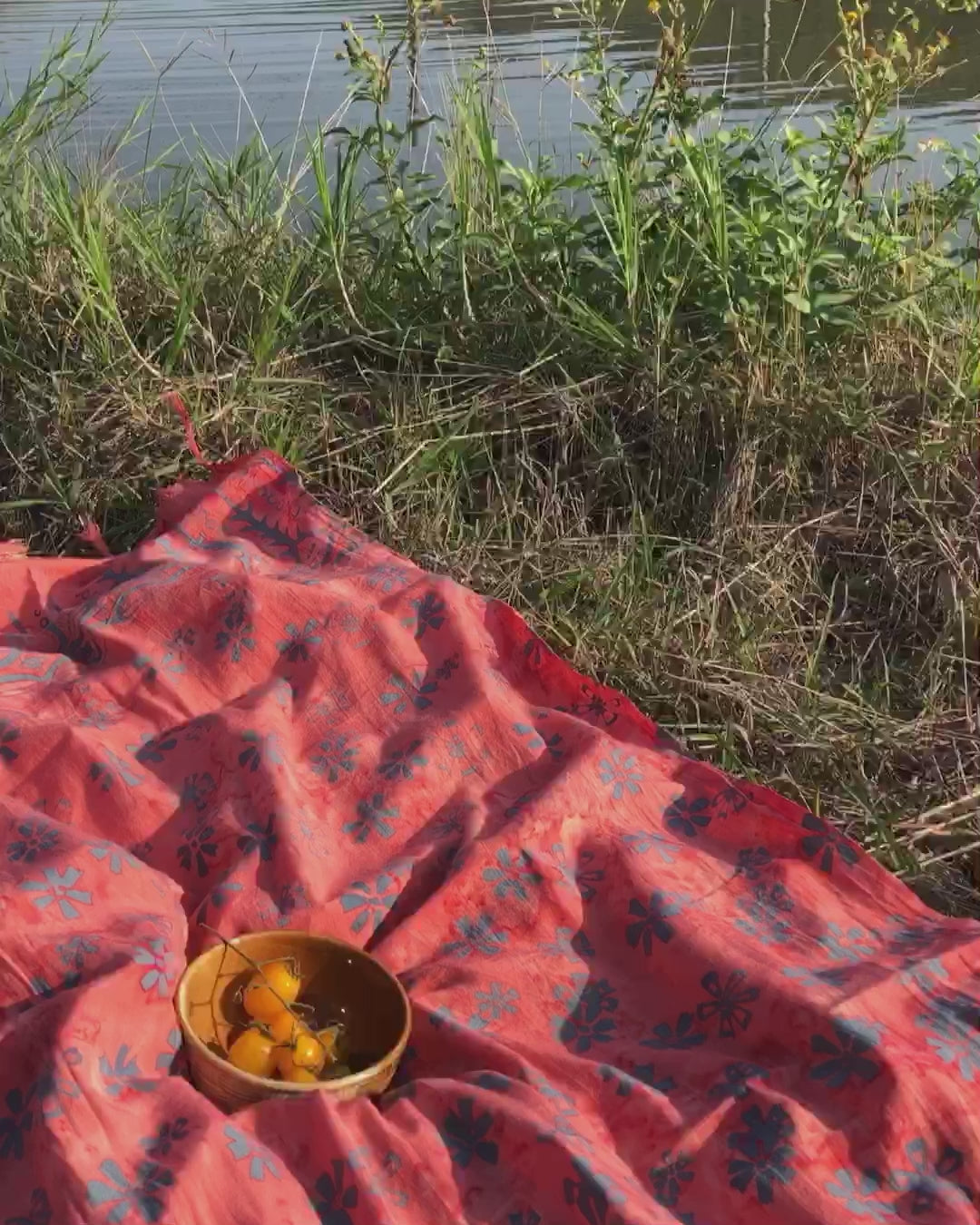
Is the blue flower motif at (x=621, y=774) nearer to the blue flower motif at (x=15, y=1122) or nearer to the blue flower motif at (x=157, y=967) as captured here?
the blue flower motif at (x=157, y=967)

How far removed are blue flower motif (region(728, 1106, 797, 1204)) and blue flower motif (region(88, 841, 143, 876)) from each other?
0.92 meters

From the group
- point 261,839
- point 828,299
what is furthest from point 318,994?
point 828,299

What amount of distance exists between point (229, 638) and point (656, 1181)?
1.34 metres

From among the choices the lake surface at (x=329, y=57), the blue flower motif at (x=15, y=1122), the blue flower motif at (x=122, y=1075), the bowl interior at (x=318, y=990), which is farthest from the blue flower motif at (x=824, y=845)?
the lake surface at (x=329, y=57)

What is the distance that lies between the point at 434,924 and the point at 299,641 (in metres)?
0.73

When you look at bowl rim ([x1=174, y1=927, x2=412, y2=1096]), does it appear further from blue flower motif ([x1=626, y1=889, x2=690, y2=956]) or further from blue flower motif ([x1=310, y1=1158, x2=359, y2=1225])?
blue flower motif ([x1=626, y1=889, x2=690, y2=956])

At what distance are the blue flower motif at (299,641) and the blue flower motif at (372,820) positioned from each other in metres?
0.40

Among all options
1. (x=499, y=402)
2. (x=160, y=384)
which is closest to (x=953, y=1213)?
(x=499, y=402)

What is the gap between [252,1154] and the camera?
164 centimetres

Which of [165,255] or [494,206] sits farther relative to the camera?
[165,255]

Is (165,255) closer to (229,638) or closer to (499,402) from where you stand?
(499,402)

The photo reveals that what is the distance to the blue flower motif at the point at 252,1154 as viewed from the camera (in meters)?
1.63

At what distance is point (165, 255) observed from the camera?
144 inches

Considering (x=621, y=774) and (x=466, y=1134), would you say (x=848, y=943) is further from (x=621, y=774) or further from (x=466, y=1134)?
(x=466, y=1134)
